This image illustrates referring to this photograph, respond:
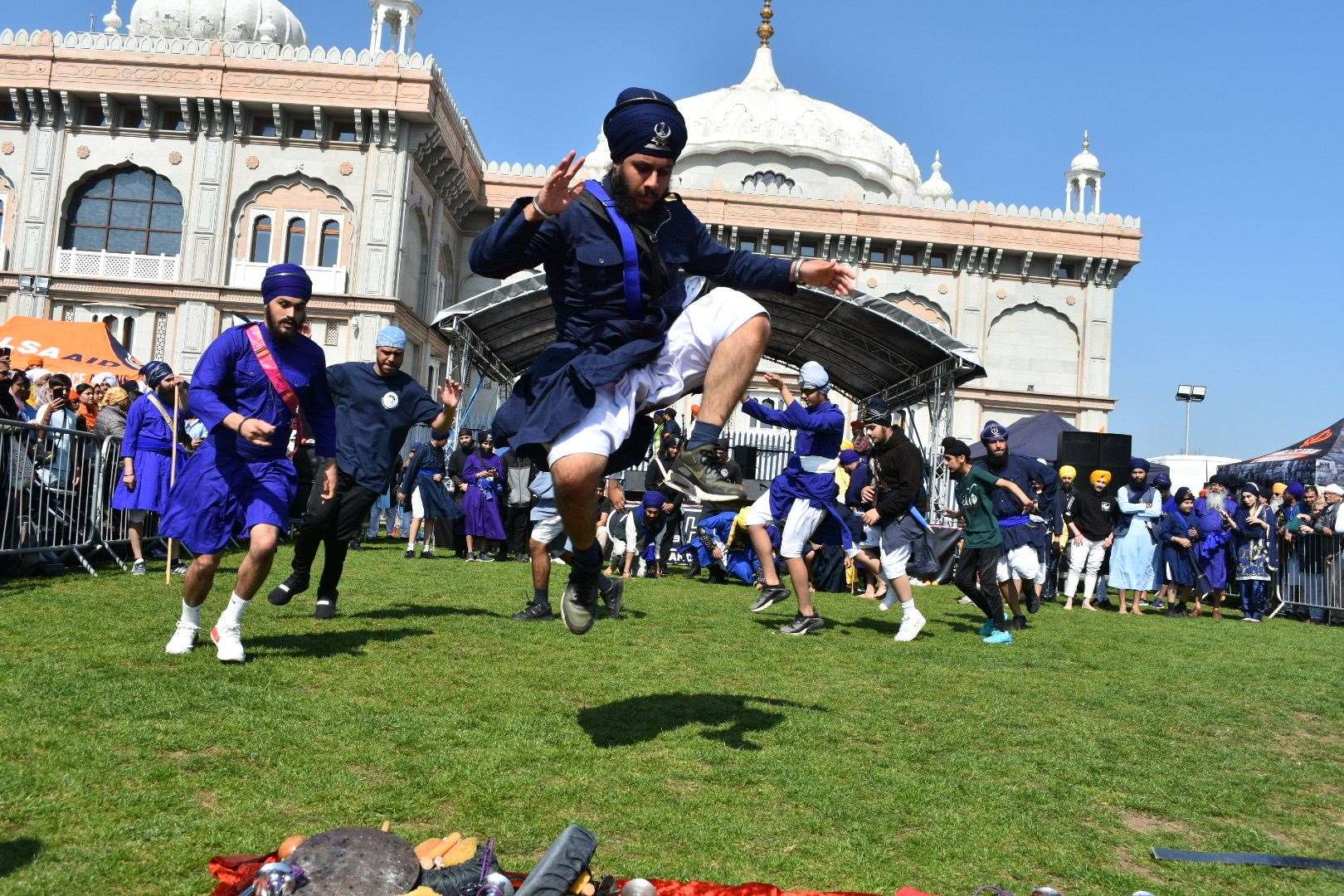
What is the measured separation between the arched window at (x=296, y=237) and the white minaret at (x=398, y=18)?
866cm

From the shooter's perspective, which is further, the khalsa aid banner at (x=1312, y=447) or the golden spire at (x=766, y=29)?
the golden spire at (x=766, y=29)

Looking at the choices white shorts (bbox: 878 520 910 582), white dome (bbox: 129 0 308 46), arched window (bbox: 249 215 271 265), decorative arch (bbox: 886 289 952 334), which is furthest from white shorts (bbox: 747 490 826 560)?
white dome (bbox: 129 0 308 46)

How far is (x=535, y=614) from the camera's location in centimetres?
838

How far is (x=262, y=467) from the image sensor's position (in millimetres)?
5922

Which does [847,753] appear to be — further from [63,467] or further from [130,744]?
[63,467]

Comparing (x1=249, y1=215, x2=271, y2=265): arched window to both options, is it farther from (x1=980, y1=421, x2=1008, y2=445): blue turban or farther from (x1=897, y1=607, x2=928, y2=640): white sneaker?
(x1=897, y1=607, x2=928, y2=640): white sneaker

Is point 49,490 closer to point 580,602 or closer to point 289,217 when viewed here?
point 580,602

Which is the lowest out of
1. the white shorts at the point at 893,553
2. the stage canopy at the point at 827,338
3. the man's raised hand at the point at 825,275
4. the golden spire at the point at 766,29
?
the white shorts at the point at 893,553

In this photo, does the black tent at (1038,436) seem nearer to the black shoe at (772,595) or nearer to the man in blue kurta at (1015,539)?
the man in blue kurta at (1015,539)

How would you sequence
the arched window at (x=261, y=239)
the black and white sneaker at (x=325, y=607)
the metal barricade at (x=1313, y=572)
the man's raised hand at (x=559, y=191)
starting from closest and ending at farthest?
the man's raised hand at (x=559, y=191) < the black and white sneaker at (x=325, y=607) < the metal barricade at (x=1313, y=572) < the arched window at (x=261, y=239)

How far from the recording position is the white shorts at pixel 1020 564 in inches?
444

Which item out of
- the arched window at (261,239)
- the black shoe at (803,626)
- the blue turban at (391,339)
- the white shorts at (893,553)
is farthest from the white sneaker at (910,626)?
the arched window at (261,239)

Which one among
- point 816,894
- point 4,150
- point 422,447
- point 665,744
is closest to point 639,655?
point 665,744

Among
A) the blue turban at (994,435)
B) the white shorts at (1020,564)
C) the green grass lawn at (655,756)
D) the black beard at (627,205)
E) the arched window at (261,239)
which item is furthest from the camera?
the arched window at (261,239)
